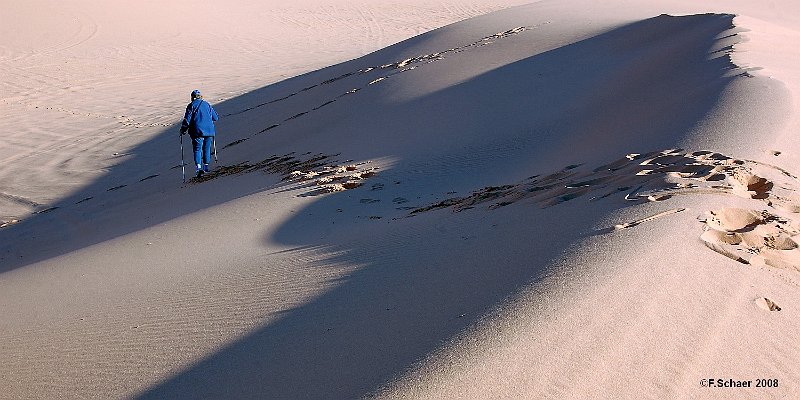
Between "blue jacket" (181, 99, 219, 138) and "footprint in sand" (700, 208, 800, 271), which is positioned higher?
"blue jacket" (181, 99, 219, 138)

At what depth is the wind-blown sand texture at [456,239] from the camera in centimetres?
309

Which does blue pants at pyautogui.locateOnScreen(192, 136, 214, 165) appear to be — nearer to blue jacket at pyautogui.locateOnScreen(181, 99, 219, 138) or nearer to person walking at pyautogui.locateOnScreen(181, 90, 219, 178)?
person walking at pyautogui.locateOnScreen(181, 90, 219, 178)

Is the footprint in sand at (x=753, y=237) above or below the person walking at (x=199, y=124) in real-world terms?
below

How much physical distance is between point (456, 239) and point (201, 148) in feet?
22.5

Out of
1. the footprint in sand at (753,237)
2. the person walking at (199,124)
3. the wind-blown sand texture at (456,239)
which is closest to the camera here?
the wind-blown sand texture at (456,239)

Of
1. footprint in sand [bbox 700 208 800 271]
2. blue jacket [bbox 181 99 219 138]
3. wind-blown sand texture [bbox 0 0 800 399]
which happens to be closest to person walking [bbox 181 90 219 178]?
blue jacket [bbox 181 99 219 138]

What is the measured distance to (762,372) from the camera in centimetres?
285

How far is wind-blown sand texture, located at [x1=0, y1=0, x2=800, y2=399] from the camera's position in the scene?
3094mm

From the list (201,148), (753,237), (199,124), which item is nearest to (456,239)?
(753,237)

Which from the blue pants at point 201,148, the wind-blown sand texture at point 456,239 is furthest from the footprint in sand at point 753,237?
the blue pants at point 201,148

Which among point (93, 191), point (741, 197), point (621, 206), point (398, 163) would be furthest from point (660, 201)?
point (93, 191)

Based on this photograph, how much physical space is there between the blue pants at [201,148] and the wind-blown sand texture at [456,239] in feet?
0.99

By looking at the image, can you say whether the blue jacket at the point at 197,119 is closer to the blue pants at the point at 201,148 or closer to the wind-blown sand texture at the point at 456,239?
the blue pants at the point at 201,148

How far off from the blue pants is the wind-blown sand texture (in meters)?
0.30
